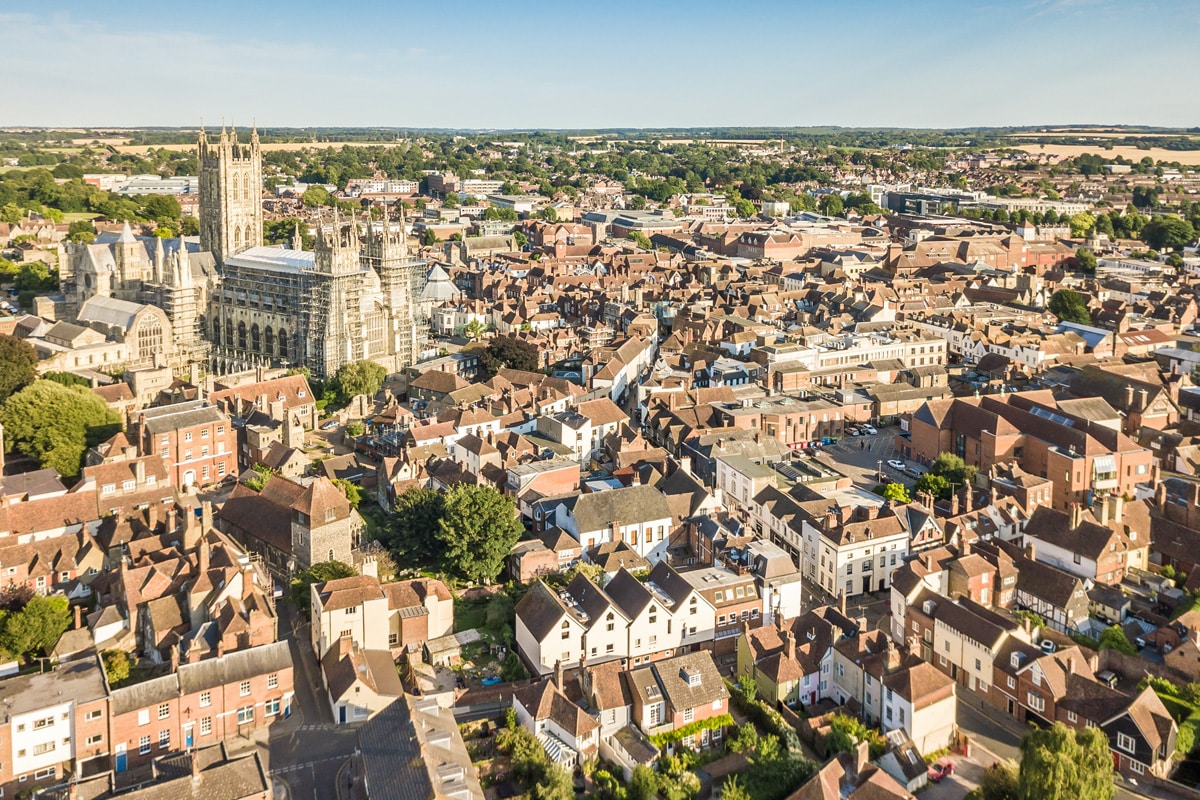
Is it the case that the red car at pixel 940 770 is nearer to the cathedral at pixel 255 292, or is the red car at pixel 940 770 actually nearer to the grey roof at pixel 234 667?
the grey roof at pixel 234 667

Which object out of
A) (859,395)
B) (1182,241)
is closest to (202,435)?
(859,395)

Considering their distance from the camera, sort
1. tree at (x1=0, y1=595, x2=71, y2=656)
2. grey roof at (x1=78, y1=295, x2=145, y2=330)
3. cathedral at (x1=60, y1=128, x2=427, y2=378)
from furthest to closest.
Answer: cathedral at (x1=60, y1=128, x2=427, y2=378) < grey roof at (x1=78, y1=295, x2=145, y2=330) < tree at (x1=0, y1=595, x2=71, y2=656)

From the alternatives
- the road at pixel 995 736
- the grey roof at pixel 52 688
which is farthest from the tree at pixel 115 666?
the road at pixel 995 736

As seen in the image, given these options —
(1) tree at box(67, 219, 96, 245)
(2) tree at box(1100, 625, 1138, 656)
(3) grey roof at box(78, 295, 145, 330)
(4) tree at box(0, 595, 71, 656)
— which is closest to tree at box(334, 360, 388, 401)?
(3) grey roof at box(78, 295, 145, 330)

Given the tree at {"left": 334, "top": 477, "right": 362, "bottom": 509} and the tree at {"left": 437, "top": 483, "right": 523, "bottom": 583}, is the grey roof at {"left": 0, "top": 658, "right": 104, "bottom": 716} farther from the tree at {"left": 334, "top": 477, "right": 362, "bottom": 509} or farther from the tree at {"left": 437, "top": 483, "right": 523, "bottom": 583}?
the tree at {"left": 334, "top": 477, "right": 362, "bottom": 509}

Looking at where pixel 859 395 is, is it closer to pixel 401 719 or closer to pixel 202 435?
pixel 202 435

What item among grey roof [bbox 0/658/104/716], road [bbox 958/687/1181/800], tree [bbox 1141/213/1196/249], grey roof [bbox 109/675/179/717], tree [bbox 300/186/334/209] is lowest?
road [bbox 958/687/1181/800]
